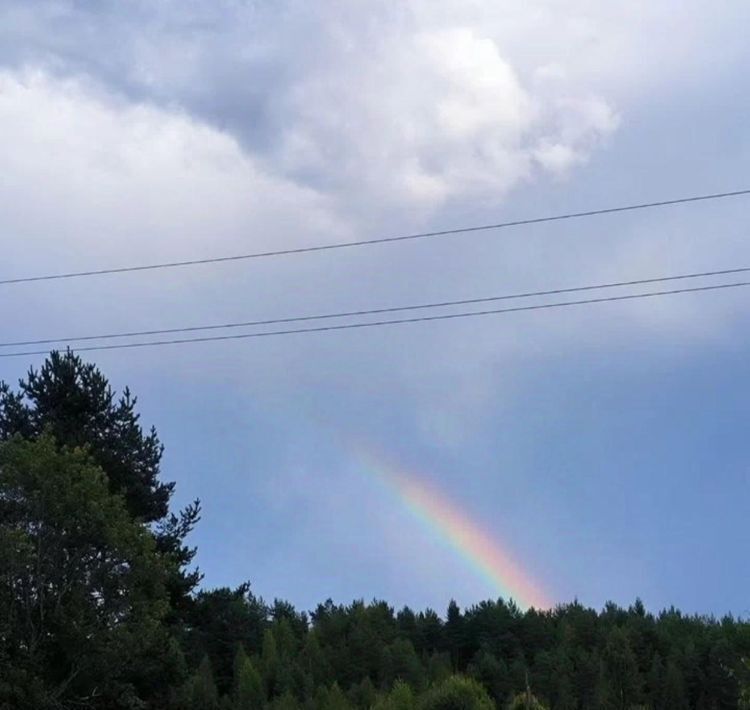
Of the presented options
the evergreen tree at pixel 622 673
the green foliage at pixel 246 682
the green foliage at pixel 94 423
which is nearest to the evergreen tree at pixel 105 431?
the green foliage at pixel 94 423

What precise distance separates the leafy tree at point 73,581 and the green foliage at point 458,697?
10.2 meters

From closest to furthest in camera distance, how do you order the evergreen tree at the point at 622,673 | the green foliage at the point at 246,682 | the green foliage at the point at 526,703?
the green foliage at the point at 526,703, the green foliage at the point at 246,682, the evergreen tree at the point at 622,673

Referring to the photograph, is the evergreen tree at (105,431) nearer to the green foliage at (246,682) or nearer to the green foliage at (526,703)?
the green foliage at (526,703)

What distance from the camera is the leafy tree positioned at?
38250 millimetres

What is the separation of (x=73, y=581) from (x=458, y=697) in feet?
46.8

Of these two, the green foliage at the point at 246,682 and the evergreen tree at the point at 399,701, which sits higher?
the green foliage at the point at 246,682

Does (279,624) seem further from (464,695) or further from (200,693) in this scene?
(464,695)

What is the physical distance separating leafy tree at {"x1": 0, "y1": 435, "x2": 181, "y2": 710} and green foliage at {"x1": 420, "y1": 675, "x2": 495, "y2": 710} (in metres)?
10.2

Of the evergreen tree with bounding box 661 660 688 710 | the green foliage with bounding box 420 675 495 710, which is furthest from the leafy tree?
the evergreen tree with bounding box 661 660 688 710

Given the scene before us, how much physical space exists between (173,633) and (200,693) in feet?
60.2

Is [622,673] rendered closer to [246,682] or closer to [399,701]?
[246,682]

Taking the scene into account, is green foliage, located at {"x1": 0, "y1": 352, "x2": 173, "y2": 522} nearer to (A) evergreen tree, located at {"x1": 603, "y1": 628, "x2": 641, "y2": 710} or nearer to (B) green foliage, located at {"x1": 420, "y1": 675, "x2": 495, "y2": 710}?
(B) green foliage, located at {"x1": 420, "y1": 675, "x2": 495, "y2": 710}

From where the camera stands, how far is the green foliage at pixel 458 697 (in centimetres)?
3834

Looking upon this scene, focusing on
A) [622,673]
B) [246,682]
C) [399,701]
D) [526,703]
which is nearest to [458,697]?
[526,703]
